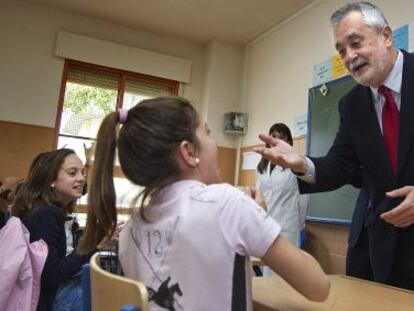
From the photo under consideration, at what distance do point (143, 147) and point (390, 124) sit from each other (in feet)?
2.75

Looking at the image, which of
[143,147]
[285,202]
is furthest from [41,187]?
[285,202]

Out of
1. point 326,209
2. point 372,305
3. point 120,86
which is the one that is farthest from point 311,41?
point 372,305

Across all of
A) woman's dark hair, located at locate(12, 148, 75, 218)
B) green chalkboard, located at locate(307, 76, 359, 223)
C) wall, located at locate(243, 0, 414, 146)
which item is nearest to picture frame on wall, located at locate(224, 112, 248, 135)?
wall, located at locate(243, 0, 414, 146)

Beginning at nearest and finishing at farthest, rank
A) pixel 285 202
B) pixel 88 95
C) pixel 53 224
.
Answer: pixel 53 224 < pixel 285 202 < pixel 88 95

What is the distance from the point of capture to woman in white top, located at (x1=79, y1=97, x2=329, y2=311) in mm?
741

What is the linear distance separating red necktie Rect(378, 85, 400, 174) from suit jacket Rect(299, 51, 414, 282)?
22 mm

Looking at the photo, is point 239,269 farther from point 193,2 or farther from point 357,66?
point 193,2

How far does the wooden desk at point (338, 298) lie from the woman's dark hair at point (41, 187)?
106cm

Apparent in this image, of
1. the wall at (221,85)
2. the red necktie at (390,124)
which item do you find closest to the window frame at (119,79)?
the wall at (221,85)

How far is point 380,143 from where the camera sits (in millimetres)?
1270

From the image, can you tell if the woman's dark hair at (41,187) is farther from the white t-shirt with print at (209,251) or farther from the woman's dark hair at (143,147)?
the white t-shirt with print at (209,251)

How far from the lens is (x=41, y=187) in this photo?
5.81 feet

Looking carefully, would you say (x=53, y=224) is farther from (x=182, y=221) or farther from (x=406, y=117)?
(x=406, y=117)

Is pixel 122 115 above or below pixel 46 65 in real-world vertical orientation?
below
